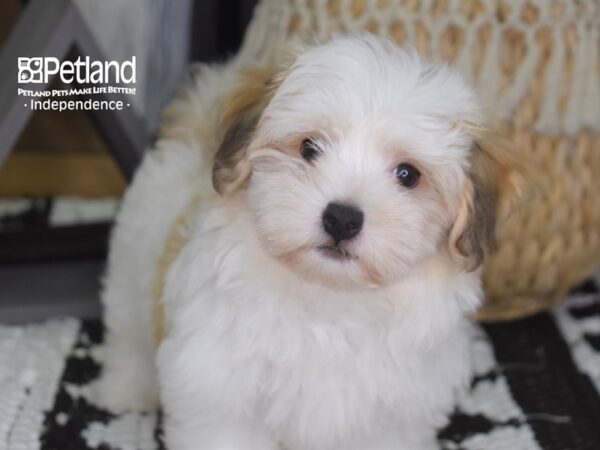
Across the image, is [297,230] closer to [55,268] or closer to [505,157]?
[505,157]

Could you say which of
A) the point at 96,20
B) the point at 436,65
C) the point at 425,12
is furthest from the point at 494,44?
the point at 96,20

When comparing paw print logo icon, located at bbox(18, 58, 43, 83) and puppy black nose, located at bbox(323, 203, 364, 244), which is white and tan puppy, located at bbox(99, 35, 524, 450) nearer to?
puppy black nose, located at bbox(323, 203, 364, 244)

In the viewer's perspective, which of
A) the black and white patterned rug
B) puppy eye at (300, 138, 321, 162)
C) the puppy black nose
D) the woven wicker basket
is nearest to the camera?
the puppy black nose

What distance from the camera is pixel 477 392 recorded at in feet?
7.23

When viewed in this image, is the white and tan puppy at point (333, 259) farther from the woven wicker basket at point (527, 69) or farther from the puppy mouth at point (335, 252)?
the woven wicker basket at point (527, 69)

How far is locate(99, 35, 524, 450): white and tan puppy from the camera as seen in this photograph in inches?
59.4

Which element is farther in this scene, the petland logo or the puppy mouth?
the petland logo

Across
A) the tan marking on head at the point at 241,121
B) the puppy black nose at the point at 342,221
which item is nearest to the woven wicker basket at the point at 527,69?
the tan marking on head at the point at 241,121

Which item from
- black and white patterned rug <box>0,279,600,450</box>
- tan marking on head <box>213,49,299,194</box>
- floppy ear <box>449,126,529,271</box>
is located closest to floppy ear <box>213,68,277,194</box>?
tan marking on head <box>213,49,299,194</box>

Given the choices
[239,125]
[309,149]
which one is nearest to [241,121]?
[239,125]

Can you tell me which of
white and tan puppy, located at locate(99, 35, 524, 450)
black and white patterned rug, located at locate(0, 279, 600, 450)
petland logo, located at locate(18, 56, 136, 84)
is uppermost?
petland logo, located at locate(18, 56, 136, 84)

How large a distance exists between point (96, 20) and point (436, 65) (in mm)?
1267

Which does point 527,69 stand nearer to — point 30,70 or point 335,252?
point 335,252

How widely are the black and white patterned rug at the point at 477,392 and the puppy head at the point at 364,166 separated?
0.59 meters
